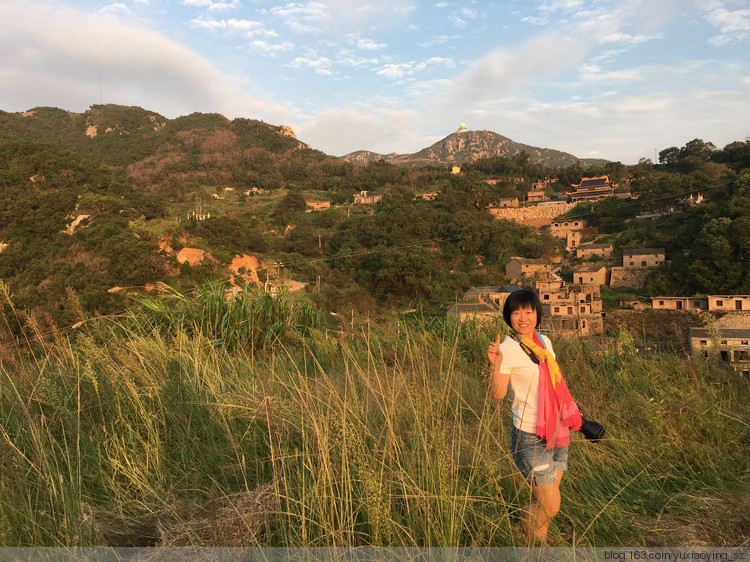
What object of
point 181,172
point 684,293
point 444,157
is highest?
point 444,157

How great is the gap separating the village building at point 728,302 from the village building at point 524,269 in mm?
10527

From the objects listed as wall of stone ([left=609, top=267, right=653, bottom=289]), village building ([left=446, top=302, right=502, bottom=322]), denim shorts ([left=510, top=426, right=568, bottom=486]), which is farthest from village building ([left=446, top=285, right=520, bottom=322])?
wall of stone ([left=609, top=267, right=653, bottom=289])

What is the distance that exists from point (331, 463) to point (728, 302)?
27.7 m

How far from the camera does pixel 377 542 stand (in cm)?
116

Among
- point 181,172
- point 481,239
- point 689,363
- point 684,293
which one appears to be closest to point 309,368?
point 689,363

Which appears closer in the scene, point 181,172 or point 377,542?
point 377,542

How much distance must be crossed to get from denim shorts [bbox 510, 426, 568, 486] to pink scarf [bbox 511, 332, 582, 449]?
34mm

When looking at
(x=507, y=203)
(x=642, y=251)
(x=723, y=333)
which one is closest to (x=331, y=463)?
(x=723, y=333)

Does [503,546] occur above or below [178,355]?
below

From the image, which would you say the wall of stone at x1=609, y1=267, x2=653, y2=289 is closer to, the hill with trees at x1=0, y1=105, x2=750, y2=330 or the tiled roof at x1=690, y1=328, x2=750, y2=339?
the hill with trees at x1=0, y1=105, x2=750, y2=330

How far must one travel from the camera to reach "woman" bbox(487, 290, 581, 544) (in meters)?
1.54

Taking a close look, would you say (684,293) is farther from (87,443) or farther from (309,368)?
(87,443)

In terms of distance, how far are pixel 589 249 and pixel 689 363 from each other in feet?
120

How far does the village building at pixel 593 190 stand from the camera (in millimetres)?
49719
